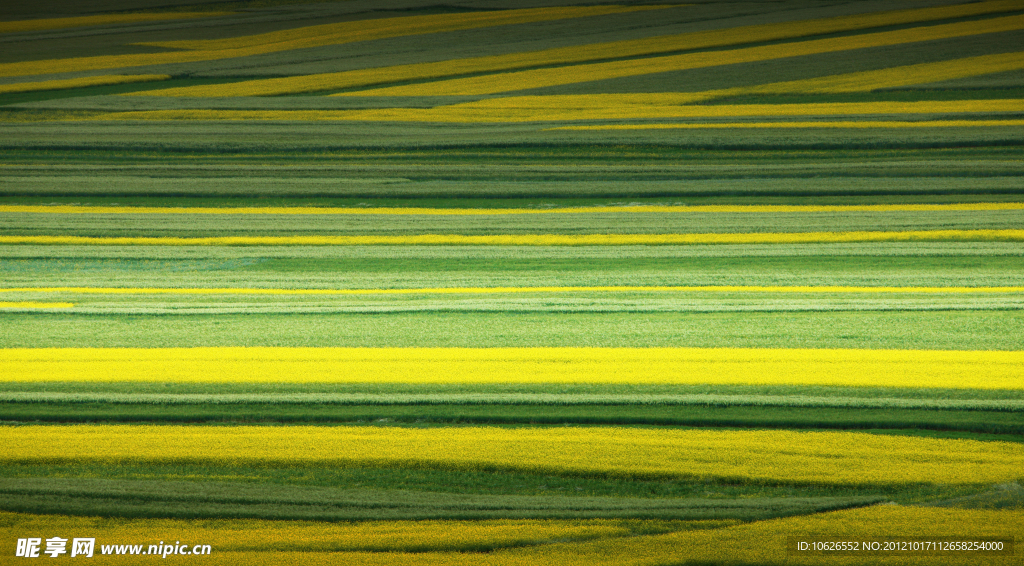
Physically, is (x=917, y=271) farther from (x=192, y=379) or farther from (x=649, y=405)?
(x=192, y=379)

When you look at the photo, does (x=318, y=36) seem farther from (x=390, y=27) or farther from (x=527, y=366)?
(x=527, y=366)

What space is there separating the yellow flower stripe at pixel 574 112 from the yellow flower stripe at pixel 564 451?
17305 mm

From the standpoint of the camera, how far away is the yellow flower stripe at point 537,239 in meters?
16.7

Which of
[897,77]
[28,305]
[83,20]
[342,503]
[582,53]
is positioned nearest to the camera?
[342,503]

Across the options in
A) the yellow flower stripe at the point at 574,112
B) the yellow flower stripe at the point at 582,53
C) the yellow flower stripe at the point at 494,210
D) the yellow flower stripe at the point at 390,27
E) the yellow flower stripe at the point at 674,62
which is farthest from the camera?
the yellow flower stripe at the point at 390,27

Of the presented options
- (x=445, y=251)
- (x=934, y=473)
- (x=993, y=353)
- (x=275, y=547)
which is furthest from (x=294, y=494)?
(x=445, y=251)

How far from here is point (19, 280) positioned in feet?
50.1

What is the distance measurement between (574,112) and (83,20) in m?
26.4

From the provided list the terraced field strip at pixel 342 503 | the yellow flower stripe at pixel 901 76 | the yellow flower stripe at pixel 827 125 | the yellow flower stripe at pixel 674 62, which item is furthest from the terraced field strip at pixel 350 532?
the yellow flower stripe at pixel 674 62

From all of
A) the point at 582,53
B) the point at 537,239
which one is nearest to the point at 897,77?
the point at 582,53

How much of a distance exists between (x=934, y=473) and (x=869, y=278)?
7032 mm

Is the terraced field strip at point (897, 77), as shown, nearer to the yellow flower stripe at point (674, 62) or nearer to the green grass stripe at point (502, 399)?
the yellow flower stripe at point (674, 62)

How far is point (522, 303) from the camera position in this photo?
13.4 m

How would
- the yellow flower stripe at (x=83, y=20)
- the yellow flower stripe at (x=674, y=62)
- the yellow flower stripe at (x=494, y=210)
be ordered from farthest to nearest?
1. the yellow flower stripe at (x=83, y=20)
2. the yellow flower stripe at (x=674, y=62)
3. the yellow flower stripe at (x=494, y=210)
